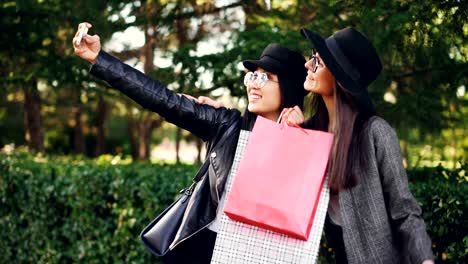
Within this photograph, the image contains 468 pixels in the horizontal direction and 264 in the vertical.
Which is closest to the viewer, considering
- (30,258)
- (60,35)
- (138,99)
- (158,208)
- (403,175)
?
(403,175)

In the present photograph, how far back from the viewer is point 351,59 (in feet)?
8.89

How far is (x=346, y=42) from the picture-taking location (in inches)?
107

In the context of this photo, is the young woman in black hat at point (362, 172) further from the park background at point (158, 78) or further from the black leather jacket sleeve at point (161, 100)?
the park background at point (158, 78)

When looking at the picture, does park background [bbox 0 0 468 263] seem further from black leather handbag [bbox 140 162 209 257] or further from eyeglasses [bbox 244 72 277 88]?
black leather handbag [bbox 140 162 209 257]

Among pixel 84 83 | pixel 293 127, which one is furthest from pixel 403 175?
pixel 84 83

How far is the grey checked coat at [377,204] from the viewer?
2.60 metres

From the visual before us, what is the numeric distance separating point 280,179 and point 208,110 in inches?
26.0

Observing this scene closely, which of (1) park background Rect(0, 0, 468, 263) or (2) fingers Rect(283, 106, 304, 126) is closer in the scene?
(2) fingers Rect(283, 106, 304, 126)

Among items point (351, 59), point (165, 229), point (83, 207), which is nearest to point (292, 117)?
point (351, 59)

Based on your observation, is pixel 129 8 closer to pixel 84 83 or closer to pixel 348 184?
pixel 84 83

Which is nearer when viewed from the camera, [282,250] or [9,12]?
[282,250]

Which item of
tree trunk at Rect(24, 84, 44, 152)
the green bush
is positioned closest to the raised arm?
the green bush

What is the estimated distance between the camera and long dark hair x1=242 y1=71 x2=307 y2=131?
10.3 feet

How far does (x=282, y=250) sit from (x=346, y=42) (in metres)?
0.86
